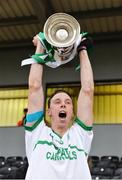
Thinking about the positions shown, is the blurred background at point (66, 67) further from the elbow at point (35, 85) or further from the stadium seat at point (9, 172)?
the elbow at point (35, 85)

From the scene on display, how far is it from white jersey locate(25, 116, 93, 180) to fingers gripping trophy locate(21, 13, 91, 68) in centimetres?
32

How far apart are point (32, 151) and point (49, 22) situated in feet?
2.16

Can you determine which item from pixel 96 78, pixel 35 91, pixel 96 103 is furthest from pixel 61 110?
pixel 96 78

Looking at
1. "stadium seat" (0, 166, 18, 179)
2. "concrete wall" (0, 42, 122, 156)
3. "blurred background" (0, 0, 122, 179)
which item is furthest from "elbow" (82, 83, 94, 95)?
"concrete wall" (0, 42, 122, 156)

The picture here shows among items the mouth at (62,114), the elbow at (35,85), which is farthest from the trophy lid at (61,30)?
the mouth at (62,114)

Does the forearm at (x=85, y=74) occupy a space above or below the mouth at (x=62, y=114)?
above

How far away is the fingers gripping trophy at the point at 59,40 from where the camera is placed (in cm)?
196

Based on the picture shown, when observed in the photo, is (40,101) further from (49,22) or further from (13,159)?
(13,159)

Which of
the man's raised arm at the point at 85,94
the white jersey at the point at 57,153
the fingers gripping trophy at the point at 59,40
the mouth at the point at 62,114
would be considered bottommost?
the white jersey at the point at 57,153

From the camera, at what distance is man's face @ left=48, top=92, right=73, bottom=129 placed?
6.16 feet

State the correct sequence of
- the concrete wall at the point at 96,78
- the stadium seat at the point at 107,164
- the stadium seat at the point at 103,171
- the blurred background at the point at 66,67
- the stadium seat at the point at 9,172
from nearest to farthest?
the stadium seat at the point at 9,172
the stadium seat at the point at 103,171
the stadium seat at the point at 107,164
the blurred background at the point at 66,67
the concrete wall at the point at 96,78

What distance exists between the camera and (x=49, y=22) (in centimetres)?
203

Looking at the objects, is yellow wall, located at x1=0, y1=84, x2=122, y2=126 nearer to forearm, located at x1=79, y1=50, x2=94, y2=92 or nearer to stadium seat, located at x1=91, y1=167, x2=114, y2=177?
stadium seat, located at x1=91, y1=167, x2=114, y2=177

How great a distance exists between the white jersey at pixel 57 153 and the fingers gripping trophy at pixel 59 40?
318 mm
